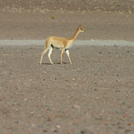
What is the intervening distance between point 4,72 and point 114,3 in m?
35.5

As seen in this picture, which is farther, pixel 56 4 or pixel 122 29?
pixel 56 4

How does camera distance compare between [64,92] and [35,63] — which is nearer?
[64,92]

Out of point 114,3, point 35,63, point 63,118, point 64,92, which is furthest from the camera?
point 114,3

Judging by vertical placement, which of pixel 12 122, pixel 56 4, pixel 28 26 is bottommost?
pixel 12 122

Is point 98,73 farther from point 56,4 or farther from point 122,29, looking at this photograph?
point 56,4

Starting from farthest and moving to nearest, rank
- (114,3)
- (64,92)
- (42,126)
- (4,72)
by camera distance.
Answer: (114,3) < (4,72) < (64,92) < (42,126)

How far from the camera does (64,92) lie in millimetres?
7496

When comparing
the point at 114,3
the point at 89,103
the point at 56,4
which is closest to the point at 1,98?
the point at 89,103

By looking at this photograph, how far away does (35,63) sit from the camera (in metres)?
12.1

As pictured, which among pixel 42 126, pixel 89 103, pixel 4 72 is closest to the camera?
pixel 42 126

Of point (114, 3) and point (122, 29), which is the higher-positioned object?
point (114, 3)

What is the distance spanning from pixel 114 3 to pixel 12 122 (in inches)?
1567

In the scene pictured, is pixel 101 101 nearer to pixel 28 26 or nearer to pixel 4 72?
pixel 4 72

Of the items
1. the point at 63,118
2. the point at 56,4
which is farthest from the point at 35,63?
the point at 56,4
